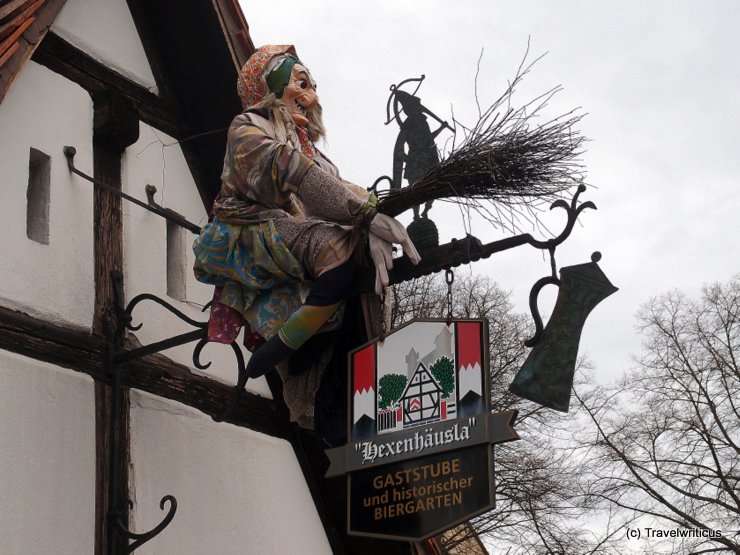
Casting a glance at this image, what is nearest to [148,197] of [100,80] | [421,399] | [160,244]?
[160,244]

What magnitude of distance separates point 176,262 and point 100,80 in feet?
3.00

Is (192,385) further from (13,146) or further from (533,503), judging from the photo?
(533,503)

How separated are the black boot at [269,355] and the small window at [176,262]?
1.38m

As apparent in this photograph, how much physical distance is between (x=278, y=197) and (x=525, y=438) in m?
9.50

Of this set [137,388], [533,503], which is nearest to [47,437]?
[137,388]

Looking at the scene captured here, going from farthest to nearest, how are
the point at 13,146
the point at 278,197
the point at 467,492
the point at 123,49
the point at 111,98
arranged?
the point at 123,49 < the point at 111,98 < the point at 13,146 < the point at 278,197 < the point at 467,492

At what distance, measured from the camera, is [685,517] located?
44.3ft

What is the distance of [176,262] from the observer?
19.8 ft

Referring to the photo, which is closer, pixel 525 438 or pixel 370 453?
pixel 370 453

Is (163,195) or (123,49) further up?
(123,49)

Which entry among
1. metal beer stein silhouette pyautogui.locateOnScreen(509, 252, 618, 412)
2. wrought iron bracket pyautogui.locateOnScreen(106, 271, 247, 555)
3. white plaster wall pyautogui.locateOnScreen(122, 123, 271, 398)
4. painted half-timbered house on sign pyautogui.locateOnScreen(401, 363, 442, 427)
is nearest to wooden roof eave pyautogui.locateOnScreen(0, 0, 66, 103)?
white plaster wall pyautogui.locateOnScreen(122, 123, 271, 398)

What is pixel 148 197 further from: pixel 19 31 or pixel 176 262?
pixel 19 31

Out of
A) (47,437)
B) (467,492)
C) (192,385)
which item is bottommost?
(467,492)

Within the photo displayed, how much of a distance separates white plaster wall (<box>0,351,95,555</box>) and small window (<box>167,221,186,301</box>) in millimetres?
941
